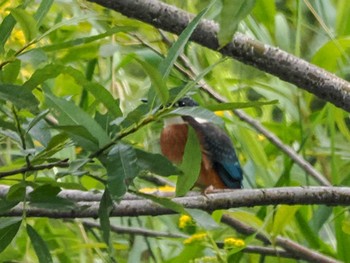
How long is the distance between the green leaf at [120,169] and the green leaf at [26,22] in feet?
0.63

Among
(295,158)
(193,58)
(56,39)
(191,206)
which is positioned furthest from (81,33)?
(191,206)

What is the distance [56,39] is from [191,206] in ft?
2.62

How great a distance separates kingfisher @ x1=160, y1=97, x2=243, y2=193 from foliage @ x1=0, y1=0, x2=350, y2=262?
0.24 feet

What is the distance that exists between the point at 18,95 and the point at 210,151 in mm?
1737

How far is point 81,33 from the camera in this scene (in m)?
2.16

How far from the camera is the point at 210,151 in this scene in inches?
107

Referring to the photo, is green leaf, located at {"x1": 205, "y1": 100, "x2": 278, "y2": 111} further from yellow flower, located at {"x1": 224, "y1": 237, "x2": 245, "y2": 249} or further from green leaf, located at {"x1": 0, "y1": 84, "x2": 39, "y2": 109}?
yellow flower, located at {"x1": 224, "y1": 237, "x2": 245, "y2": 249}

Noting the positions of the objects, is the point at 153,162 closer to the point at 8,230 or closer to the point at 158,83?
the point at 158,83

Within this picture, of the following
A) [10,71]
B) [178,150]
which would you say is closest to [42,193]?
[10,71]

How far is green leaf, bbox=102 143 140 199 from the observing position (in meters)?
0.95

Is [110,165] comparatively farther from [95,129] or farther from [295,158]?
[295,158]

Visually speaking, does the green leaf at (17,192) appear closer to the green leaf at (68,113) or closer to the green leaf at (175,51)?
the green leaf at (68,113)

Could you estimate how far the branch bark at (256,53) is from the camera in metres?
1.10

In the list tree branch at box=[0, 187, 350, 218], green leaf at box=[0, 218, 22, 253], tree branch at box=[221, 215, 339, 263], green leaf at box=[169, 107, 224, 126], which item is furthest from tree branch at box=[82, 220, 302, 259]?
green leaf at box=[169, 107, 224, 126]
